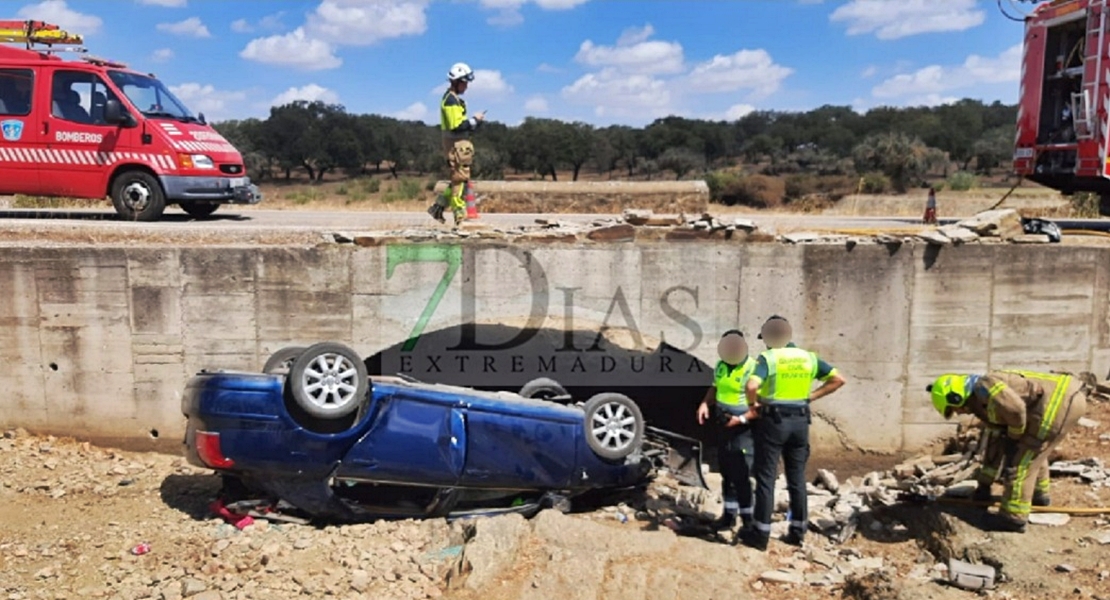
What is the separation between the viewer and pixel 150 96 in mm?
10812

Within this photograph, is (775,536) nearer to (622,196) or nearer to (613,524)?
(613,524)

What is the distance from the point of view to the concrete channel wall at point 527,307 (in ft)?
29.6

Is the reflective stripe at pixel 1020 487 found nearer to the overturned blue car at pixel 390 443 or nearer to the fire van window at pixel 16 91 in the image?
the overturned blue car at pixel 390 443

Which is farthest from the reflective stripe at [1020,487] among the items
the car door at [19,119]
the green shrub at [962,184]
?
the green shrub at [962,184]

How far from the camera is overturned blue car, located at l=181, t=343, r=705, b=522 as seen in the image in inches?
261

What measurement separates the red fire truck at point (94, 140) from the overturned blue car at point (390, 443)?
166 inches

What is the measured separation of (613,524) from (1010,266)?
16.5 ft

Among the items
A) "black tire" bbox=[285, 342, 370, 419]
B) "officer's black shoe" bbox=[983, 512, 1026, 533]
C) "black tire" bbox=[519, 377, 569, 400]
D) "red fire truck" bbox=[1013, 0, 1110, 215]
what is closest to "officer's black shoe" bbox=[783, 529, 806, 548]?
"officer's black shoe" bbox=[983, 512, 1026, 533]

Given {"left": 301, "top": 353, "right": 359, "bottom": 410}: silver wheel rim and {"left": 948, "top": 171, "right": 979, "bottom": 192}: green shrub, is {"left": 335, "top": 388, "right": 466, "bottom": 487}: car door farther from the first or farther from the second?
{"left": 948, "top": 171, "right": 979, "bottom": 192}: green shrub

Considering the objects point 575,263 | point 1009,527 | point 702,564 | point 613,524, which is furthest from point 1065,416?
point 575,263

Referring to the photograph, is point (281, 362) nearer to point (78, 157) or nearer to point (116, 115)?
point (116, 115)

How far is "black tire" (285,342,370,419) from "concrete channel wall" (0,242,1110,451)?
92.7 inches

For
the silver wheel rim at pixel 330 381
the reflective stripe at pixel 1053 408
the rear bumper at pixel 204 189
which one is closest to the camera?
the reflective stripe at pixel 1053 408

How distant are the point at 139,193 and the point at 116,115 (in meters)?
0.93
